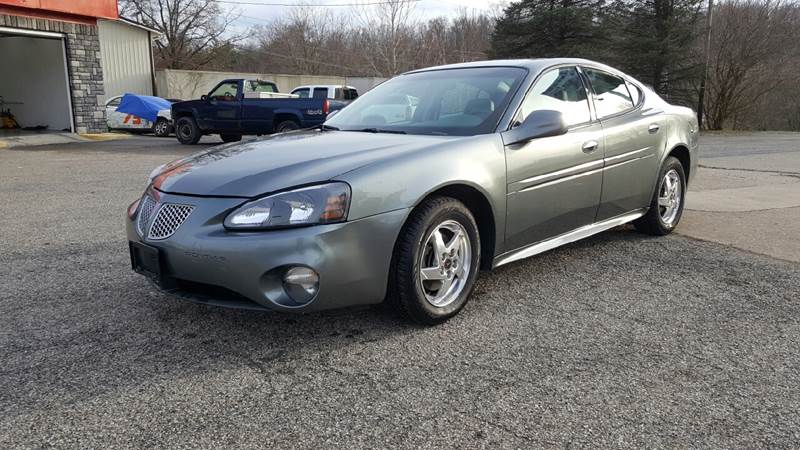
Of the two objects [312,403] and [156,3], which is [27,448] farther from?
[156,3]

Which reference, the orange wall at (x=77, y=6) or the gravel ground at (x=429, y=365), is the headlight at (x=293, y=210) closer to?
the gravel ground at (x=429, y=365)

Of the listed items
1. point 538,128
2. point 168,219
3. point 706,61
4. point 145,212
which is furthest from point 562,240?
point 706,61

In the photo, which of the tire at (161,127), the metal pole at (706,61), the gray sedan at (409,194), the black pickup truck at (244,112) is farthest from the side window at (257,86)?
the metal pole at (706,61)

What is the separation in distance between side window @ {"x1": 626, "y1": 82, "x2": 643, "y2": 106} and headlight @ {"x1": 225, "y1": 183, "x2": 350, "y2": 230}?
311cm

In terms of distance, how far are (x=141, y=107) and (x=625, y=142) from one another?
20.0 meters

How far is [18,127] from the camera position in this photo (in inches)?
821

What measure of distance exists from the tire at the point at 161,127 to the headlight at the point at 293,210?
64.8 feet

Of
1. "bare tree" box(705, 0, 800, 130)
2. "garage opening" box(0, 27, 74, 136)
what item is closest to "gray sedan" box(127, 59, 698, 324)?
"garage opening" box(0, 27, 74, 136)

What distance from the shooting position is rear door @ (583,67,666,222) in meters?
4.38

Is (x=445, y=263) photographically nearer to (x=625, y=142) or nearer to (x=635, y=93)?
(x=625, y=142)

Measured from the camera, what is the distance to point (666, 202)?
5297 millimetres

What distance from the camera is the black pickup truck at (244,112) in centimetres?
1418

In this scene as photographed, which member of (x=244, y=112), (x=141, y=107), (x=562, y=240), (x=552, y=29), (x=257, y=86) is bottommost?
(x=562, y=240)

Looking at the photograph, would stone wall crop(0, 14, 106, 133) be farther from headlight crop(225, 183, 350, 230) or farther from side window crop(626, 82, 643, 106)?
headlight crop(225, 183, 350, 230)
